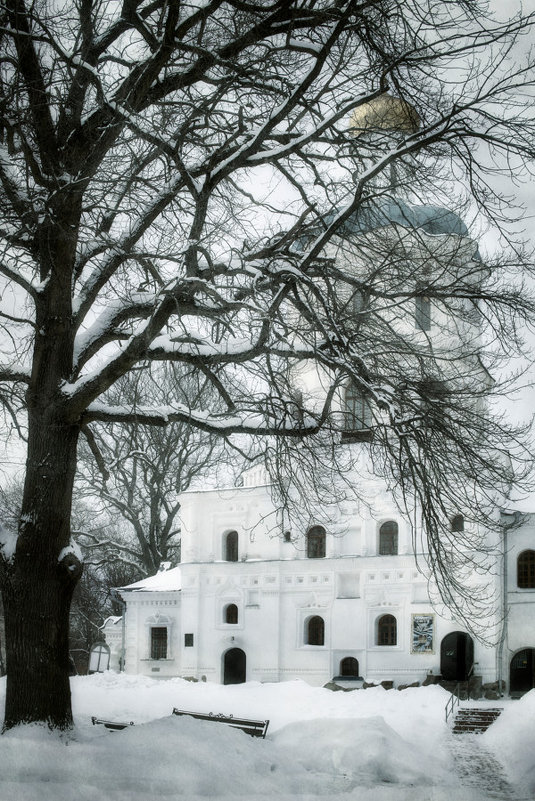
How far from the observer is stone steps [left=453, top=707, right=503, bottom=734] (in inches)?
750

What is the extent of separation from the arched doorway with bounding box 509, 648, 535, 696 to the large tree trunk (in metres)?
21.1

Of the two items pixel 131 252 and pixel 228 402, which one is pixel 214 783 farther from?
pixel 131 252

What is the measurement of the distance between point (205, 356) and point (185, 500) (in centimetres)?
2392

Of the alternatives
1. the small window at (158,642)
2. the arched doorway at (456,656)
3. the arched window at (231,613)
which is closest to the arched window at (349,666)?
the arched doorway at (456,656)

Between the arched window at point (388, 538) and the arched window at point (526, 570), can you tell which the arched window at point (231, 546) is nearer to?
the arched window at point (388, 538)

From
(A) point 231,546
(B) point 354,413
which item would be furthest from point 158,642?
(B) point 354,413

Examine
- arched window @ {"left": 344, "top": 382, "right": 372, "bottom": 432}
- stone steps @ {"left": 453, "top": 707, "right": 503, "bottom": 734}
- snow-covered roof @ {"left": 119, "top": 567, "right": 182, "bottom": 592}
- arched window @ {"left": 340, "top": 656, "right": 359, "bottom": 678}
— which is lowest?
stone steps @ {"left": 453, "top": 707, "right": 503, "bottom": 734}

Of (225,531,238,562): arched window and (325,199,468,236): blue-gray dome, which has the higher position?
(325,199,468,236): blue-gray dome

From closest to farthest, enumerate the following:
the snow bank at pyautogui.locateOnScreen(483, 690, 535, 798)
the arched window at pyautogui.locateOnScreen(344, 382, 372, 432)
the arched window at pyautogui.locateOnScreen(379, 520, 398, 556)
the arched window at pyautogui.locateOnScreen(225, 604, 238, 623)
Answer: the arched window at pyautogui.locateOnScreen(344, 382, 372, 432)
the snow bank at pyautogui.locateOnScreen(483, 690, 535, 798)
the arched window at pyautogui.locateOnScreen(379, 520, 398, 556)
the arched window at pyautogui.locateOnScreen(225, 604, 238, 623)

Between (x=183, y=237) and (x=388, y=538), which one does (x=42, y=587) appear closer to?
(x=183, y=237)

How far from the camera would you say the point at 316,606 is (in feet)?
98.8

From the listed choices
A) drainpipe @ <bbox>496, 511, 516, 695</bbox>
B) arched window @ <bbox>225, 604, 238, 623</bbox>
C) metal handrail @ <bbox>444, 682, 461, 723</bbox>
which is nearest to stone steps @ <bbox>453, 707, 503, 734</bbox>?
metal handrail @ <bbox>444, 682, 461, 723</bbox>

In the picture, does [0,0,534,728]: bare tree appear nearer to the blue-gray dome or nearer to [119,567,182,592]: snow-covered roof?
the blue-gray dome

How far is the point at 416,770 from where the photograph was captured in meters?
10.2
